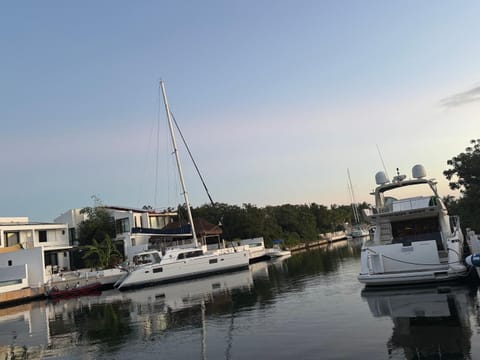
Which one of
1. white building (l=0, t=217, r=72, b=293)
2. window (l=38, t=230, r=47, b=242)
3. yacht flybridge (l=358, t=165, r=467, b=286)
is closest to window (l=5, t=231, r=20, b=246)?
white building (l=0, t=217, r=72, b=293)

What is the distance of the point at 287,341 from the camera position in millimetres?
11914

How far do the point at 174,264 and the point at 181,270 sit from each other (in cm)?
86

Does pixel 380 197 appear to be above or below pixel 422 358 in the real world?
above

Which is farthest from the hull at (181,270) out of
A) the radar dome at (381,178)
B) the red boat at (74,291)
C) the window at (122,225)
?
the radar dome at (381,178)

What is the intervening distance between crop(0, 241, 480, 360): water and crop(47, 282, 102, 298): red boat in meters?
10.8

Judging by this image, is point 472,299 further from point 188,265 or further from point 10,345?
point 188,265

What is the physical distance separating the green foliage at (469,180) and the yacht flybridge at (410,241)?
4.66m

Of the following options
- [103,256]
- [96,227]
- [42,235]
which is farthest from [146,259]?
[42,235]

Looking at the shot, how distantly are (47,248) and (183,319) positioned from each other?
37.0 m

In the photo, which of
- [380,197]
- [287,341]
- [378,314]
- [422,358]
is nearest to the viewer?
[422,358]

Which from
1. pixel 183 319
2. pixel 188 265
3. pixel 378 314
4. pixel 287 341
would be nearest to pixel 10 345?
pixel 183 319

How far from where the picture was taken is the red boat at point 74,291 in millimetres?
34344

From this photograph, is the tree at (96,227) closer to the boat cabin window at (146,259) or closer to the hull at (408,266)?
the boat cabin window at (146,259)

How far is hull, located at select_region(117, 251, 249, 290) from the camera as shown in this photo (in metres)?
35.4
